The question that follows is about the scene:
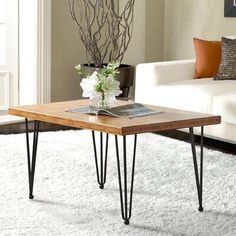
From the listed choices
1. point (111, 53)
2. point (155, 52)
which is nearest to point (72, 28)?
point (111, 53)

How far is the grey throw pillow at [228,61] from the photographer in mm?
5367

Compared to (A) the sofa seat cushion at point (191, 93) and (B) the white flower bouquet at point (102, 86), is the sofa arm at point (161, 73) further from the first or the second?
(B) the white flower bouquet at point (102, 86)

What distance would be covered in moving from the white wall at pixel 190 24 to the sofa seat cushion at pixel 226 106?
5.48ft

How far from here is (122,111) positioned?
138 inches

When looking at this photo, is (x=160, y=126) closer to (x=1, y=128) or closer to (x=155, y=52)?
(x=1, y=128)

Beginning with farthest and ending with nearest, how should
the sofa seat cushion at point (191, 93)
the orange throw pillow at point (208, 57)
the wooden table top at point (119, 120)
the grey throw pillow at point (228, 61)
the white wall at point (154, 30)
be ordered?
the white wall at point (154, 30) < the orange throw pillow at point (208, 57) < the grey throw pillow at point (228, 61) < the sofa seat cushion at point (191, 93) < the wooden table top at point (119, 120)

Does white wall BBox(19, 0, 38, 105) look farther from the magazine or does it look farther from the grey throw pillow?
the magazine

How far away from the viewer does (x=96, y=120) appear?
328 centimetres

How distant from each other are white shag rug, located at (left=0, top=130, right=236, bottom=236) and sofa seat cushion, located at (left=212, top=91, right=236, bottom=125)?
0.89 feet

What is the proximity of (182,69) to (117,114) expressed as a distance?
230 centimetres

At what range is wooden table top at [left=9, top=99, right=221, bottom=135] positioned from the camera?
3131mm

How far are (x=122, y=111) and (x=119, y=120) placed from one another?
→ 0.76 feet

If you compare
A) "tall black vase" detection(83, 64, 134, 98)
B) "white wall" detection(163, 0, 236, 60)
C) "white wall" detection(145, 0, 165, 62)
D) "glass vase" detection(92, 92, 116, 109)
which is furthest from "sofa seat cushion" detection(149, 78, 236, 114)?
"white wall" detection(145, 0, 165, 62)

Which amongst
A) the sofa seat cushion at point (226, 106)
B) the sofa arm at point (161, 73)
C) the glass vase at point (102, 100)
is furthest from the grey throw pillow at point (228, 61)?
the glass vase at point (102, 100)
